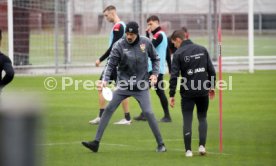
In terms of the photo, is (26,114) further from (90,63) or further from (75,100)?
(90,63)

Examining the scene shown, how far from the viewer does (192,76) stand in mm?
9133

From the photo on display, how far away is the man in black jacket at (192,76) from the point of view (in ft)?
29.8

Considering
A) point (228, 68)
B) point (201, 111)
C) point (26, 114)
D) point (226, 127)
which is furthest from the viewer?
point (228, 68)

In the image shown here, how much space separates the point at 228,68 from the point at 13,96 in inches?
1107

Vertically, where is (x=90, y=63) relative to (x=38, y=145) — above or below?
below

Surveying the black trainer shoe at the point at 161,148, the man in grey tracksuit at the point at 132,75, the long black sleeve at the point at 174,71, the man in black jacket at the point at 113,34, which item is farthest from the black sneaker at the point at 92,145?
the man in black jacket at the point at 113,34

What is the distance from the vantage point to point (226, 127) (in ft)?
42.6

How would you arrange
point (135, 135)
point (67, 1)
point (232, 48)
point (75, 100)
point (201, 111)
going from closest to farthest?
point (201, 111) → point (135, 135) → point (75, 100) → point (67, 1) → point (232, 48)

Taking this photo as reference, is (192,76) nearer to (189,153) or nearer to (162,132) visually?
(189,153)

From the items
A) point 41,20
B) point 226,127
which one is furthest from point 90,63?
point 226,127

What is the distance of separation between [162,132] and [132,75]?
263 cm

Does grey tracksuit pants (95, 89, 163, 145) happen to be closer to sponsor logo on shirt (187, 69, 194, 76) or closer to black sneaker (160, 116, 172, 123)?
sponsor logo on shirt (187, 69, 194, 76)

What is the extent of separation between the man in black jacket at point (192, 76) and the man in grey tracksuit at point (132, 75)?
627mm

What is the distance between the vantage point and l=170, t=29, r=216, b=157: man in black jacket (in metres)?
9.09
